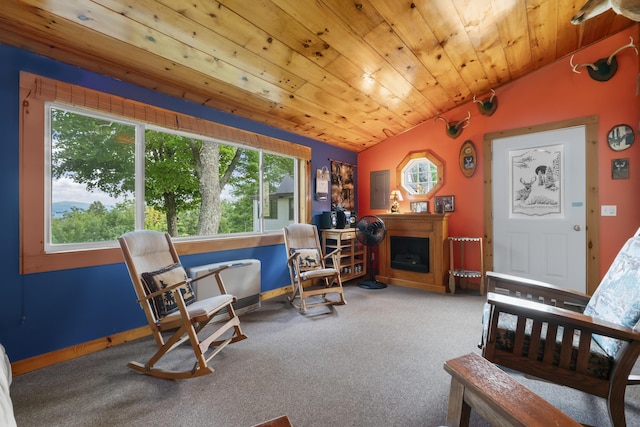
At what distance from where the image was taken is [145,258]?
7.20ft

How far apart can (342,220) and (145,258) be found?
2.79 meters

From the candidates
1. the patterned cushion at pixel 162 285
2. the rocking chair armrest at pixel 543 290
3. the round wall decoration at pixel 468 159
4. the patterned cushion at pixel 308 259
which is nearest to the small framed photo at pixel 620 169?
the round wall decoration at pixel 468 159

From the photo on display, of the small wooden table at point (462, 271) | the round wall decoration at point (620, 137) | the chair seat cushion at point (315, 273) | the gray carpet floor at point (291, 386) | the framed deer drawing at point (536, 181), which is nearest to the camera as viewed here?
the gray carpet floor at point (291, 386)

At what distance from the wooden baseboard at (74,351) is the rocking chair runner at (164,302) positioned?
1.75 feet

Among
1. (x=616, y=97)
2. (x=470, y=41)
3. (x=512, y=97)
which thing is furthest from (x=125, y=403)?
(x=616, y=97)

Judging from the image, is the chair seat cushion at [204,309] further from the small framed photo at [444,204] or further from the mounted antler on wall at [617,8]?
the mounted antler on wall at [617,8]

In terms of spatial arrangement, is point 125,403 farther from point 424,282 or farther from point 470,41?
point 470,41

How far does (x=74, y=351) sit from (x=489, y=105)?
16.8 feet

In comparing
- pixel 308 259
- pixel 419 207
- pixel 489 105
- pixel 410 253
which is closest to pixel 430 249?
pixel 410 253

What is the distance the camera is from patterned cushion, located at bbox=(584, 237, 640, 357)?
1355 millimetres

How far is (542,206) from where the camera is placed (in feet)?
11.4

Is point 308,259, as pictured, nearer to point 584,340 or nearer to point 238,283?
point 238,283

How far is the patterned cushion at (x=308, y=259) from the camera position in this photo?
3.40 meters

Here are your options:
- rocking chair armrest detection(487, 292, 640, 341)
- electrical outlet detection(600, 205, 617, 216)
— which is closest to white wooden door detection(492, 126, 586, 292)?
electrical outlet detection(600, 205, 617, 216)
